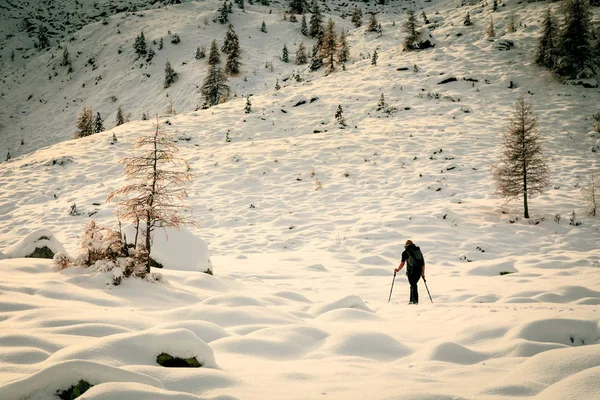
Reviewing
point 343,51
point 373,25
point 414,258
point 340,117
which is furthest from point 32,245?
point 373,25

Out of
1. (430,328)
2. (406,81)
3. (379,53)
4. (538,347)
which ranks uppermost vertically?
(379,53)

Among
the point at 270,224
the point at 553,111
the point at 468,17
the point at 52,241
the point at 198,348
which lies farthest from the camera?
the point at 468,17

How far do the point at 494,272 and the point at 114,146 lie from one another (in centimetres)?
2470

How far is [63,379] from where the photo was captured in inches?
84.9

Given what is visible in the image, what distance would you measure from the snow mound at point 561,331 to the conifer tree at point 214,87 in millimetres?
Result: 34889

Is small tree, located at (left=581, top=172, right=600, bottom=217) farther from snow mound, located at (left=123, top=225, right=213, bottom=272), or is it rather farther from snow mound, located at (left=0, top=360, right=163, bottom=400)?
snow mound, located at (left=0, top=360, right=163, bottom=400)

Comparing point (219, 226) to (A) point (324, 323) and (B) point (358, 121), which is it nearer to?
(A) point (324, 323)

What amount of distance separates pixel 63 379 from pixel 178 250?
7642mm

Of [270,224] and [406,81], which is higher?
[406,81]

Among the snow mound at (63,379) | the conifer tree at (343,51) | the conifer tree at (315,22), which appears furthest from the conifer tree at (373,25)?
the snow mound at (63,379)

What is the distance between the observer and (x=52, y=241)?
8711 mm

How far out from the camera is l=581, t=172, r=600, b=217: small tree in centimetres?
1365

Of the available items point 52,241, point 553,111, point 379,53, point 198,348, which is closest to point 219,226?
point 52,241

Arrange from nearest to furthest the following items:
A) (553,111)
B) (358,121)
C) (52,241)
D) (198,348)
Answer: (198,348)
(52,241)
(553,111)
(358,121)
